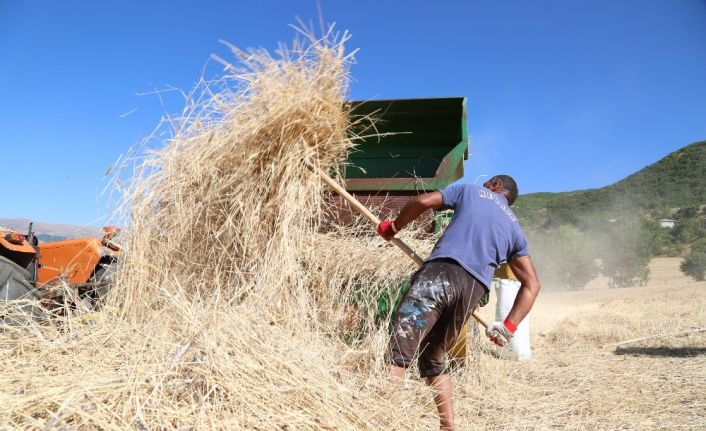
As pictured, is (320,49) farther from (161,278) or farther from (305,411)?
(305,411)

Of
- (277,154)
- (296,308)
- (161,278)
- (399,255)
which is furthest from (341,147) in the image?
(161,278)

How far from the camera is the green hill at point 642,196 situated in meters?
35.0

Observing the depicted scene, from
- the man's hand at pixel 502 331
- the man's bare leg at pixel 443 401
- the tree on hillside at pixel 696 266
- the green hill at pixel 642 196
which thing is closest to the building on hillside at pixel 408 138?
the man's hand at pixel 502 331

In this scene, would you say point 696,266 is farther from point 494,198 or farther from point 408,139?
point 494,198

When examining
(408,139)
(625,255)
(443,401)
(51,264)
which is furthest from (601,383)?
(625,255)

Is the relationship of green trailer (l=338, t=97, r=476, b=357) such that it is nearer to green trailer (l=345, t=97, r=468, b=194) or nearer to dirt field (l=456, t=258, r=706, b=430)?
green trailer (l=345, t=97, r=468, b=194)

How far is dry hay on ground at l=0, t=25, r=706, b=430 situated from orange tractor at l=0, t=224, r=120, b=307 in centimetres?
133

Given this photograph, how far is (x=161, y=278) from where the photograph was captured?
3.36 m

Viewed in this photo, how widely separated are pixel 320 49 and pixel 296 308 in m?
1.61

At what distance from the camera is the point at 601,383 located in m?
4.04

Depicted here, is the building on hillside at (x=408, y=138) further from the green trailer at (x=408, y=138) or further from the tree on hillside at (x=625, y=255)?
the tree on hillside at (x=625, y=255)

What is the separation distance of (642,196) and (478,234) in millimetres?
44562

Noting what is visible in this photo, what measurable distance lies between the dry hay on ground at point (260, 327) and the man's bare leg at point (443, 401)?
81 mm

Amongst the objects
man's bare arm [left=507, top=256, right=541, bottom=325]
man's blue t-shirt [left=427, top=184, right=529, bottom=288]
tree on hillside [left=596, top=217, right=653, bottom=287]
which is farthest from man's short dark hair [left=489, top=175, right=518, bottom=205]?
tree on hillside [left=596, top=217, right=653, bottom=287]
